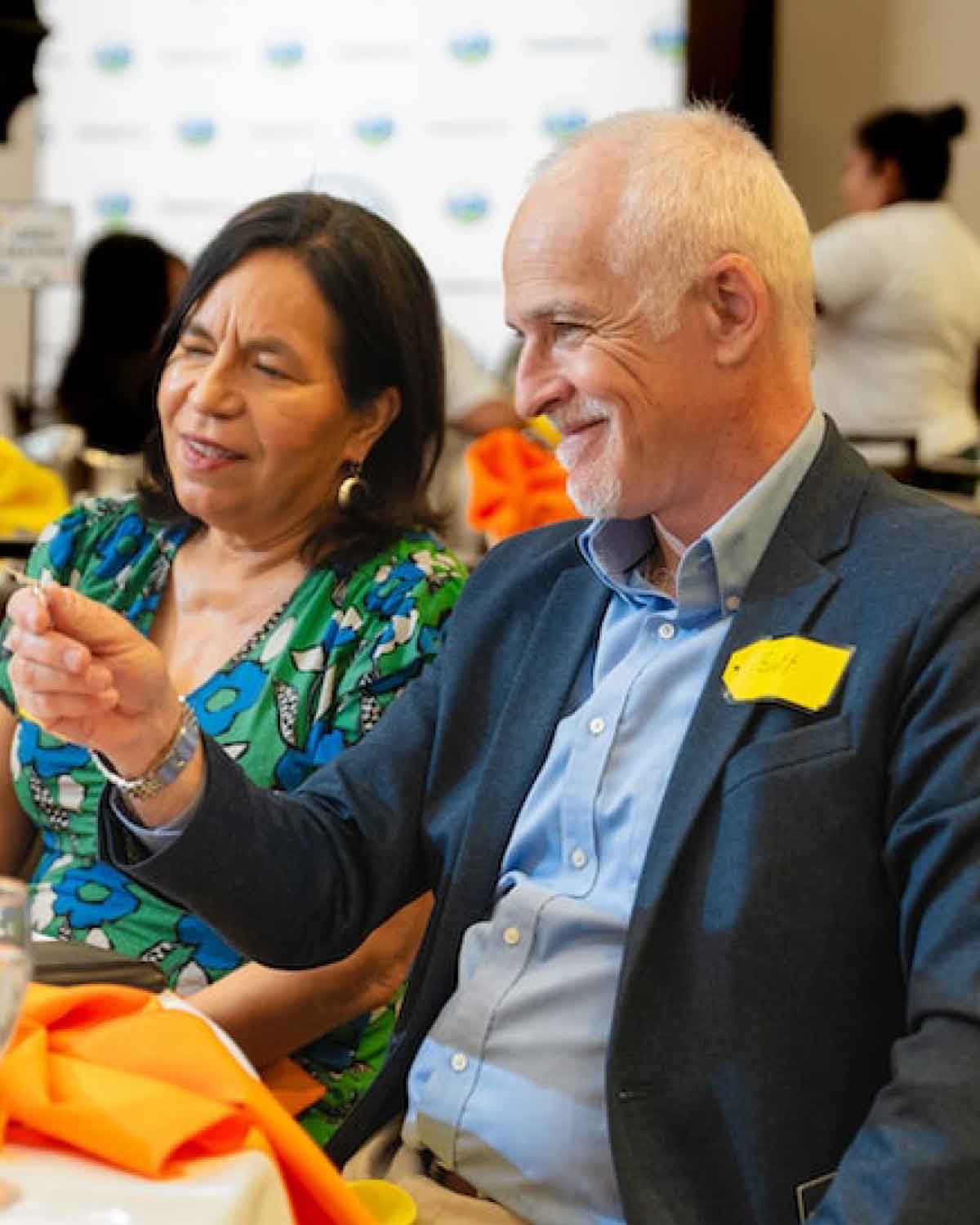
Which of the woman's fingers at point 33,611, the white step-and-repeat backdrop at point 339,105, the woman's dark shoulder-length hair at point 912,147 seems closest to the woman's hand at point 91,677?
the woman's fingers at point 33,611

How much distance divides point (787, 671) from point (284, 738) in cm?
81

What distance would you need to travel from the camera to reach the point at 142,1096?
1.26m

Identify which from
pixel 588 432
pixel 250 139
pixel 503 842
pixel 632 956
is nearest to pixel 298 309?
pixel 588 432

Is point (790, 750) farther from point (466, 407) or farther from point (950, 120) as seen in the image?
point (950, 120)

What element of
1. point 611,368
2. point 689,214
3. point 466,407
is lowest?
point 466,407

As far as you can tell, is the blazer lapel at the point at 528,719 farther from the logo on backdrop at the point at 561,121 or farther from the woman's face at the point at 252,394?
the logo on backdrop at the point at 561,121

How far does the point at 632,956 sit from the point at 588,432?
0.52 meters

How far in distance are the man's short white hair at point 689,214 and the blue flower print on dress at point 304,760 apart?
28.6 inches

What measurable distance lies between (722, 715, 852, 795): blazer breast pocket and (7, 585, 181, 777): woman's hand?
531 mm

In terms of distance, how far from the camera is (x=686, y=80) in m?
7.97

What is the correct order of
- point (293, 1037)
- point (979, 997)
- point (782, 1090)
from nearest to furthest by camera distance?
point (979, 997)
point (782, 1090)
point (293, 1037)

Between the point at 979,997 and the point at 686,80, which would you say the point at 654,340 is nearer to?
the point at 979,997

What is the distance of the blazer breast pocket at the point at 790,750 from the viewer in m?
1.61

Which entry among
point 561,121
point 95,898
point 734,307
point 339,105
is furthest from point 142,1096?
point 339,105
